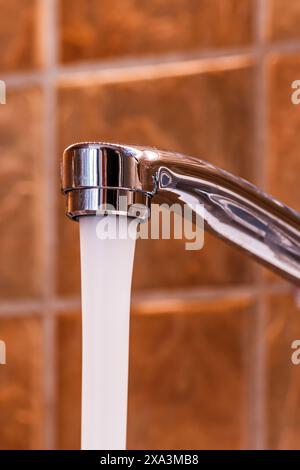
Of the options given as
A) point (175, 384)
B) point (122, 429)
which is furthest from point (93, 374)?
point (175, 384)

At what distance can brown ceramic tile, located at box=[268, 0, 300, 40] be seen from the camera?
54 cm

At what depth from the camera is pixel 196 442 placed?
22.3 inches

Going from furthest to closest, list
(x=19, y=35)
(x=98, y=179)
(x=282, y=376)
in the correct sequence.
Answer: (x=19, y=35), (x=282, y=376), (x=98, y=179)

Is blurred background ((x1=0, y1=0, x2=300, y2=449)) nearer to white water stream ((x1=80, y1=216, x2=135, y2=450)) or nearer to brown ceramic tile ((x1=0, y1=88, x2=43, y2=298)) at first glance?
brown ceramic tile ((x1=0, y1=88, x2=43, y2=298))

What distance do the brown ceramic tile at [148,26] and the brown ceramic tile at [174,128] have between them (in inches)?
0.9

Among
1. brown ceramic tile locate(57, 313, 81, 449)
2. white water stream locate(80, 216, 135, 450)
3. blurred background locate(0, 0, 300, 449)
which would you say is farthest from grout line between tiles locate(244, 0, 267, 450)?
white water stream locate(80, 216, 135, 450)

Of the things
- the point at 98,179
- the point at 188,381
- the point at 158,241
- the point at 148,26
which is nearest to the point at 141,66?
the point at 148,26

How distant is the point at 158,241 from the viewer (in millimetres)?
581

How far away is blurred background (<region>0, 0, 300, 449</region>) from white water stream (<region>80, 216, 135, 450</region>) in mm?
267

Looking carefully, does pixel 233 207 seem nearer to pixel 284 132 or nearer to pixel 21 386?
pixel 284 132

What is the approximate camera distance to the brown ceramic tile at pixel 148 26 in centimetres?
56

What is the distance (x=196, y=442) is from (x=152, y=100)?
0.25 metres

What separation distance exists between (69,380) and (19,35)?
0.91ft

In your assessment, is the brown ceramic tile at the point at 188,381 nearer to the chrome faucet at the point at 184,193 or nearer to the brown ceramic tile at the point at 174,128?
the brown ceramic tile at the point at 174,128
